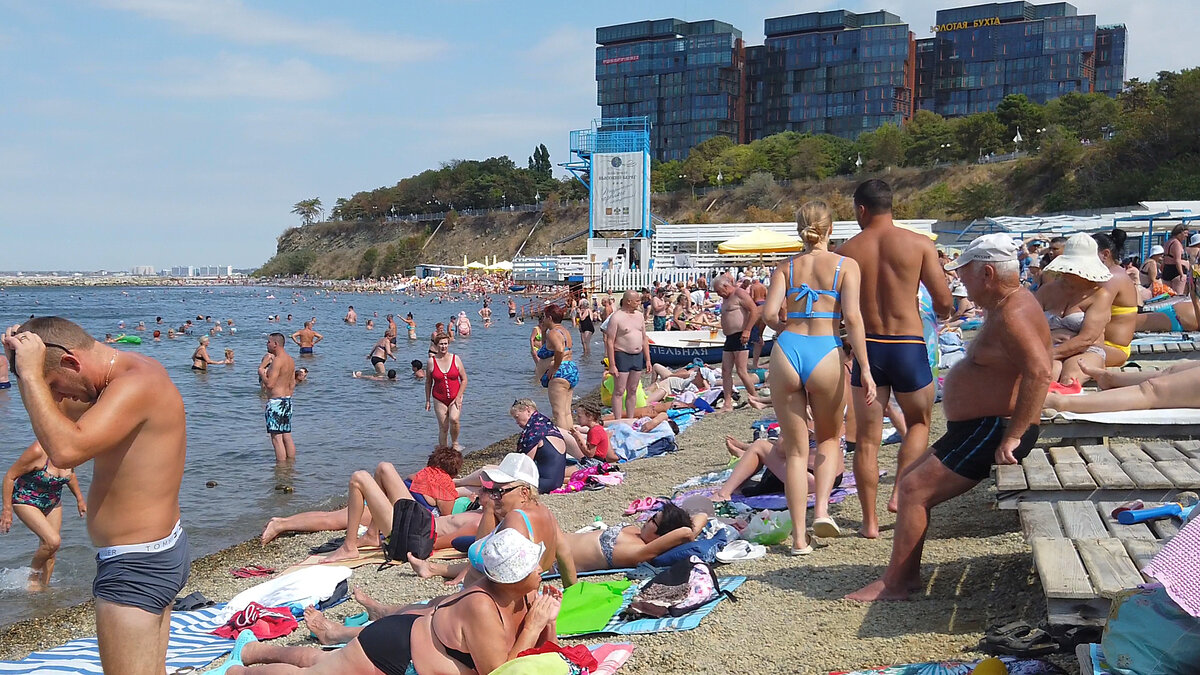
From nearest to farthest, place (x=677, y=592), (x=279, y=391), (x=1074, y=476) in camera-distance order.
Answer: (x=1074, y=476) → (x=677, y=592) → (x=279, y=391)

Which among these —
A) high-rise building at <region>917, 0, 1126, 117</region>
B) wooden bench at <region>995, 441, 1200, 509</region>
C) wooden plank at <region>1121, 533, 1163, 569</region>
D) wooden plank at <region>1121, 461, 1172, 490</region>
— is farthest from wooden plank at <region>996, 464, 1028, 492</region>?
high-rise building at <region>917, 0, 1126, 117</region>

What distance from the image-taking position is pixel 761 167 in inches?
3214

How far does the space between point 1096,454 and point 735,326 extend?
6.23m

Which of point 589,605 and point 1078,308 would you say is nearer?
point 589,605

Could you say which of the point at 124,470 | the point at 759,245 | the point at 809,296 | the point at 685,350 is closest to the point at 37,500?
the point at 124,470

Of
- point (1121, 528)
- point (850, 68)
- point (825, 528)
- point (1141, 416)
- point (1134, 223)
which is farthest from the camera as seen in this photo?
point (850, 68)

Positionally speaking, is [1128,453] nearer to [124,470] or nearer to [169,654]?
[124,470]

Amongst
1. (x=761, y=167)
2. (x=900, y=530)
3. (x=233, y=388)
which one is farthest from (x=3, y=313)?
A: (x=900, y=530)

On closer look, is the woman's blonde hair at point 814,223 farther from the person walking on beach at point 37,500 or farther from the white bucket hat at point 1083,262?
the person walking on beach at point 37,500

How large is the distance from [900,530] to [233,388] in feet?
56.7

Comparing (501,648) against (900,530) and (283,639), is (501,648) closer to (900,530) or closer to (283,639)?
(900,530)

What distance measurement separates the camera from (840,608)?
4.07 m

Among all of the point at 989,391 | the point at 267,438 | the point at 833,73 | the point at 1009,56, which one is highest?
the point at 1009,56

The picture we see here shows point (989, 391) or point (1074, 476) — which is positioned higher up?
point (989, 391)
